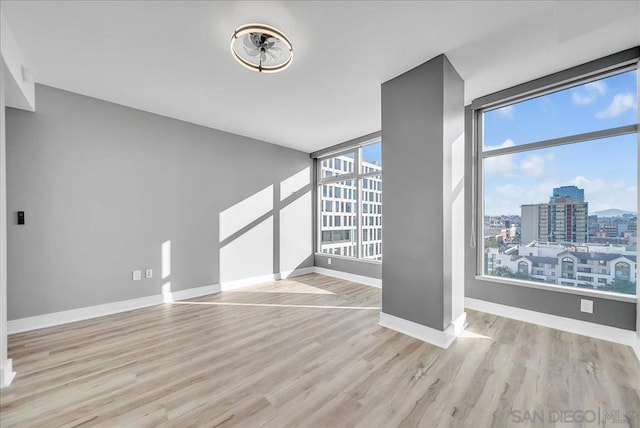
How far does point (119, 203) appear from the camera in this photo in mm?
3291

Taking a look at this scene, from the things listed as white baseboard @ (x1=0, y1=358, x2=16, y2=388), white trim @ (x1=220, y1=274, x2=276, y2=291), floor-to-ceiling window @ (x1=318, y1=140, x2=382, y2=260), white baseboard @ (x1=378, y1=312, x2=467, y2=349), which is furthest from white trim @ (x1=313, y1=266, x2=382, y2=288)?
white baseboard @ (x1=0, y1=358, x2=16, y2=388)

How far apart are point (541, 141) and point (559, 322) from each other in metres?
1.98

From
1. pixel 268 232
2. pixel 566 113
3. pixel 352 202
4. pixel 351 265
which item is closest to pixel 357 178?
pixel 352 202

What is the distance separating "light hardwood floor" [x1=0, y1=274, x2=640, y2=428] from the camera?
157cm

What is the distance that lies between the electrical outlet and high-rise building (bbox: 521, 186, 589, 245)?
609mm

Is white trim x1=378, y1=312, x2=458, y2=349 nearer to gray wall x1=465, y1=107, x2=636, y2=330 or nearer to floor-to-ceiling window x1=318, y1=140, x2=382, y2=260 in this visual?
gray wall x1=465, y1=107, x2=636, y2=330

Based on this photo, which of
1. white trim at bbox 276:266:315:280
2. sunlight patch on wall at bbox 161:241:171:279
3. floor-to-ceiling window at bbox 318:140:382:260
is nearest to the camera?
sunlight patch on wall at bbox 161:241:171:279

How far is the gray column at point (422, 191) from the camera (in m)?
2.41

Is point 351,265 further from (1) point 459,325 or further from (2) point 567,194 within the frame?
(2) point 567,194

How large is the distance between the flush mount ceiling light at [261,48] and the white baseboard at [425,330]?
9.10 feet

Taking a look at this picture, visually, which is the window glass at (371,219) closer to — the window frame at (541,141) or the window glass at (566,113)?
the window frame at (541,141)

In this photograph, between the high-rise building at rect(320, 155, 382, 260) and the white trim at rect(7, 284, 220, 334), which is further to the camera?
the high-rise building at rect(320, 155, 382, 260)

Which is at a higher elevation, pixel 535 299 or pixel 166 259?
pixel 166 259

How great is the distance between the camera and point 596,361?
2084 millimetres
